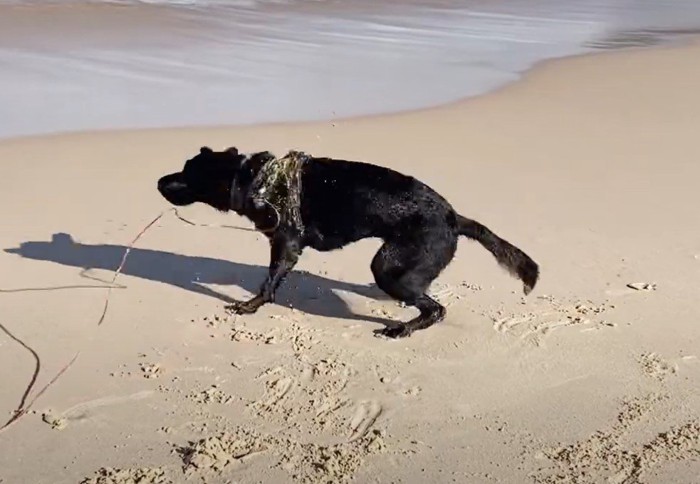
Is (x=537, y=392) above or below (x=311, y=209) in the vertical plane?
below

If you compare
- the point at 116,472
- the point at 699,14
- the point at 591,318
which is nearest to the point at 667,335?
the point at 591,318

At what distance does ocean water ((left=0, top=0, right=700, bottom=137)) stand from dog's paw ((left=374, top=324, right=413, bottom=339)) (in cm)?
501

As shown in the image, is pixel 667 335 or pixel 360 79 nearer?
pixel 667 335

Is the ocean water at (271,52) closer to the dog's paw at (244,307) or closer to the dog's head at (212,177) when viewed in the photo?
the dog's head at (212,177)

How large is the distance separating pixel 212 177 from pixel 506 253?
1.96 m

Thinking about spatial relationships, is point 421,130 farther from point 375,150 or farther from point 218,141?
point 218,141

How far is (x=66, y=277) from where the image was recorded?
20.4ft

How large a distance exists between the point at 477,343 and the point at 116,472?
2.22 metres

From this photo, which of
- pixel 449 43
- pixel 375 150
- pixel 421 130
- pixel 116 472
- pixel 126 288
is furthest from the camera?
pixel 449 43

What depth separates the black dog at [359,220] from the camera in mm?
5340

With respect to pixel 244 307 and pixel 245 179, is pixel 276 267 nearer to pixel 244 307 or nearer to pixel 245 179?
pixel 244 307

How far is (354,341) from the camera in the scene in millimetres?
5441

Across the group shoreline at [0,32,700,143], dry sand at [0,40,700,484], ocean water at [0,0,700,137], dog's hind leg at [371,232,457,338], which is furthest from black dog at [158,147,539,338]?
ocean water at [0,0,700,137]

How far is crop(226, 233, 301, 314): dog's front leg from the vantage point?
575 centimetres
